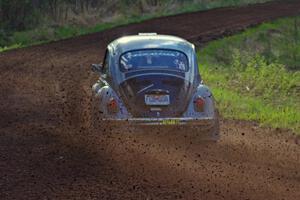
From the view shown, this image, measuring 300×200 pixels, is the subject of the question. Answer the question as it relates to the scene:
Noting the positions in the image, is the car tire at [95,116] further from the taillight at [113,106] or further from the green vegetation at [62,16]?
the green vegetation at [62,16]

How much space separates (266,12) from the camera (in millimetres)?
32375

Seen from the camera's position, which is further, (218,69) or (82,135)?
(218,69)

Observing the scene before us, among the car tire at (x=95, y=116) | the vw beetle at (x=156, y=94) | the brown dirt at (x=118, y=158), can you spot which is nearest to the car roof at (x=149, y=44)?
the vw beetle at (x=156, y=94)

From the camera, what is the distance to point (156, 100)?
10.2 m

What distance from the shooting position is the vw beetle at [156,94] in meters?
10.2

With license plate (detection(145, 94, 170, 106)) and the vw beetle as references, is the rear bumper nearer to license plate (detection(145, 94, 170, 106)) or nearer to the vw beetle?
the vw beetle

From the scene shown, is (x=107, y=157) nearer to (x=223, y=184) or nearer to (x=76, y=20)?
(x=223, y=184)

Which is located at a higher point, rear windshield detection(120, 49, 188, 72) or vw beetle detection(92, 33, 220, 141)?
rear windshield detection(120, 49, 188, 72)

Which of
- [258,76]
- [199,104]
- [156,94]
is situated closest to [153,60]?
[156,94]

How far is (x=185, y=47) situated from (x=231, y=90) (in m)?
5.41

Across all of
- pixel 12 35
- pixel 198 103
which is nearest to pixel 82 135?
pixel 198 103

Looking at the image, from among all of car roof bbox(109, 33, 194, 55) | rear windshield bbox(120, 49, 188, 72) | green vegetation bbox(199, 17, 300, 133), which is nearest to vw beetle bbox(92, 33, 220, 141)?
rear windshield bbox(120, 49, 188, 72)

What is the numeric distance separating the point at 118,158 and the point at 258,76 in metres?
9.22

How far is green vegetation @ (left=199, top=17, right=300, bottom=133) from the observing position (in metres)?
13.6
